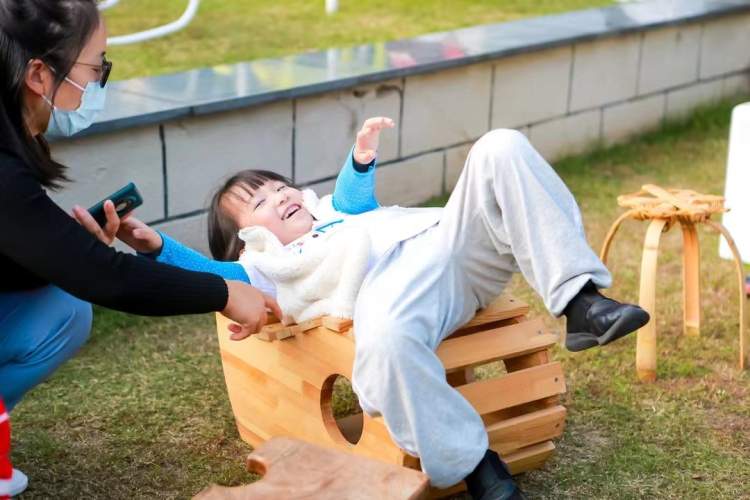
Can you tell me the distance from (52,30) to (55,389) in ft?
4.06

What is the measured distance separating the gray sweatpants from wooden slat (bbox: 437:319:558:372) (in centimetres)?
4

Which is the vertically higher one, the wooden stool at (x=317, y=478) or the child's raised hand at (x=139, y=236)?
the child's raised hand at (x=139, y=236)

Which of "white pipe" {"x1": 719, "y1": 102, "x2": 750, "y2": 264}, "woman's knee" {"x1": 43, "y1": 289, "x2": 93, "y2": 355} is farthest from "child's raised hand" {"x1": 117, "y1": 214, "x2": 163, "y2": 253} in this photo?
"white pipe" {"x1": 719, "y1": 102, "x2": 750, "y2": 264}

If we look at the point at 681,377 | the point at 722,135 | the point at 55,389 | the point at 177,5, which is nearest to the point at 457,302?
the point at 681,377

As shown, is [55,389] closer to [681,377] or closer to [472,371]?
[472,371]

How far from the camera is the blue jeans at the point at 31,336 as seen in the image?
2260 millimetres

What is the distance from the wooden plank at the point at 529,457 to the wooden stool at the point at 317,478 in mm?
459

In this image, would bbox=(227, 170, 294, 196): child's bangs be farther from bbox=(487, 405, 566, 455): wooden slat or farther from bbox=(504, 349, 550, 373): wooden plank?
bbox=(487, 405, 566, 455): wooden slat

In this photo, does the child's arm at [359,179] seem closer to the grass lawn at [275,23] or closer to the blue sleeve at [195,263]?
the blue sleeve at [195,263]

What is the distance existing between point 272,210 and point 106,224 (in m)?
0.45

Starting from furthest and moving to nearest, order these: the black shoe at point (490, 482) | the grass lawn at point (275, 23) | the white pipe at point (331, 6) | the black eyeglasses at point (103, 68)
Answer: the white pipe at point (331, 6)
the grass lawn at point (275, 23)
the black shoe at point (490, 482)
the black eyeglasses at point (103, 68)

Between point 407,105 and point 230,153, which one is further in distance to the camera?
point 407,105

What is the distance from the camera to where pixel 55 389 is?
2.86 metres

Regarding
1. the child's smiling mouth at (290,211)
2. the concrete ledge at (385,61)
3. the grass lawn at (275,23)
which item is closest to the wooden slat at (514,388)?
the child's smiling mouth at (290,211)
